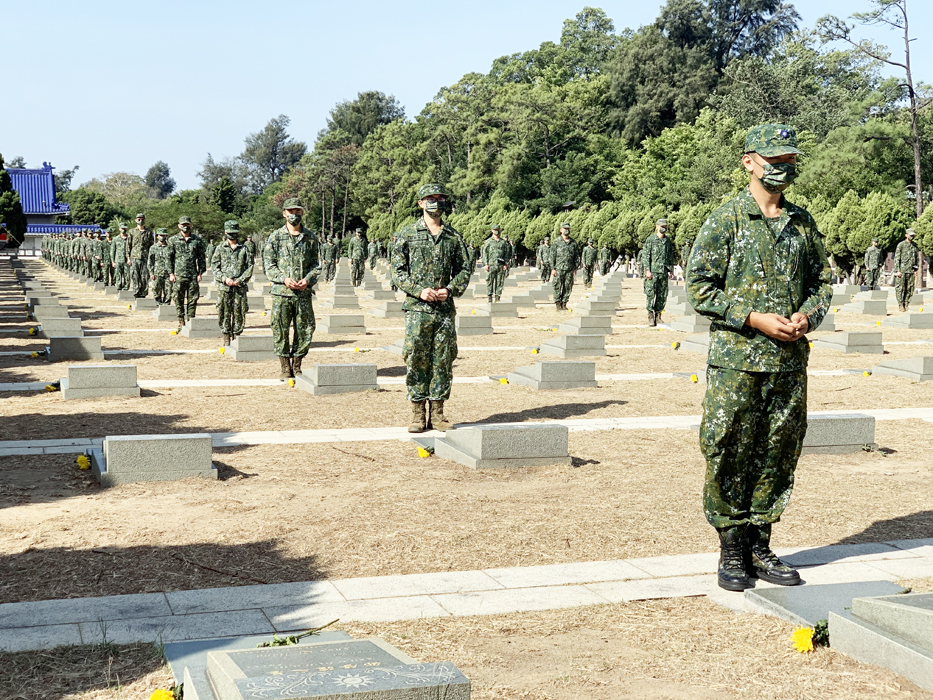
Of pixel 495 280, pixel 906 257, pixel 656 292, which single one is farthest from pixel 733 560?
pixel 495 280

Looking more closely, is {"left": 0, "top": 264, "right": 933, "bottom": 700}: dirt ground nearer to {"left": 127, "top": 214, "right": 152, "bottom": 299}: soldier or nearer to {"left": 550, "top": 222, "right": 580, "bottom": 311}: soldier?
{"left": 550, "top": 222, "right": 580, "bottom": 311}: soldier

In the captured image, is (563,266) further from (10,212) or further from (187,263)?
(10,212)

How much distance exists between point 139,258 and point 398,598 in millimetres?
28905

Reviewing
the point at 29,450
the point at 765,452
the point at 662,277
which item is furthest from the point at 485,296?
the point at 765,452

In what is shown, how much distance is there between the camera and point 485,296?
125 ft

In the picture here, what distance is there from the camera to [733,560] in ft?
20.4

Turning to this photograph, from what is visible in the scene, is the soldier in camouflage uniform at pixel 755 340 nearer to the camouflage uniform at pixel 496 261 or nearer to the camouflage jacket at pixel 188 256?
the camouflage jacket at pixel 188 256

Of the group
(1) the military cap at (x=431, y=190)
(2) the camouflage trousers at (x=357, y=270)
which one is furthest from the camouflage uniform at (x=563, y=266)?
(1) the military cap at (x=431, y=190)

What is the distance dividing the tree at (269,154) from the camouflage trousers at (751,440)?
178 m

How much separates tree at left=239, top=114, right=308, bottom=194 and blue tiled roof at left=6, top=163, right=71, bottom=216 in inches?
1921

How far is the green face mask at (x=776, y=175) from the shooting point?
5.98m

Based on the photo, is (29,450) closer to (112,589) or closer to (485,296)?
(112,589)

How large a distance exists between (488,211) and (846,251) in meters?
32.9

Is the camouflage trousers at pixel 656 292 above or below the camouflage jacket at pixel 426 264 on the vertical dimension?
below
